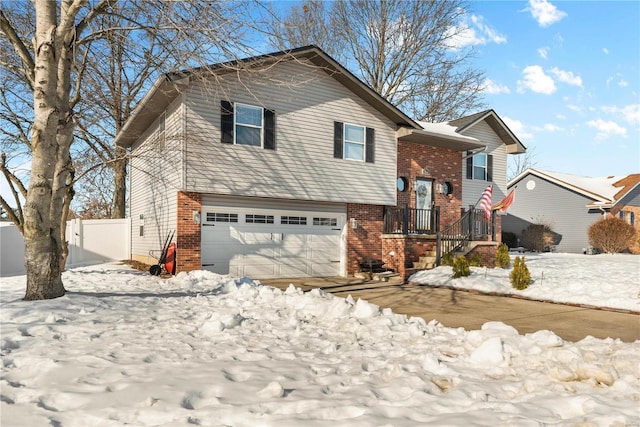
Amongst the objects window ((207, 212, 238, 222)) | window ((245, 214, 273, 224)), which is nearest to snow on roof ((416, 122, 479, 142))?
window ((245, 214, 273, 224))

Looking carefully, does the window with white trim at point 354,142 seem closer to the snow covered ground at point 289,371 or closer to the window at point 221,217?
the window at point 221,217

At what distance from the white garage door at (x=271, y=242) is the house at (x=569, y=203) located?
64.8 feet

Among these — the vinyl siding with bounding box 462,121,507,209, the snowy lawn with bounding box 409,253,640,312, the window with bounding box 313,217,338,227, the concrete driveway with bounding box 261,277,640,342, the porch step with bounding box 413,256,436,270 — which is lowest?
the concrete driveway with bounding box 261,277,640,342

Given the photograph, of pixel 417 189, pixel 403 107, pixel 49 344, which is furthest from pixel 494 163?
pixel 49 344

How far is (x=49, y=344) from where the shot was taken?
4.13m

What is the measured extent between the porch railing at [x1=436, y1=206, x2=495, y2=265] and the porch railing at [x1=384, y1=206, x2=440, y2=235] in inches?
27.8

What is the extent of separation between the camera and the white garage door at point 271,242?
11.4m

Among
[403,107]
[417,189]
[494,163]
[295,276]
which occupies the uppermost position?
[403,107]

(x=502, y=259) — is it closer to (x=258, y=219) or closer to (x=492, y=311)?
(x=492, y=311)

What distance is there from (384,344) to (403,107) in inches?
893

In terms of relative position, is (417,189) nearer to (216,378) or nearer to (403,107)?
(403,107)

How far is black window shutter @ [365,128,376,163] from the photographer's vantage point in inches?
539

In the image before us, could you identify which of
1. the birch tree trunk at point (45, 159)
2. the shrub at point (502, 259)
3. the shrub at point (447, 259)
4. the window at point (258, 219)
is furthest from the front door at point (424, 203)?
the birch tree trunk at point (45, 159)

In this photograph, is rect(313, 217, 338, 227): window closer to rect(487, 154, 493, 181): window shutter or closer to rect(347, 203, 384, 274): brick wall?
rect(347, 203, 384, 274): brick wall
